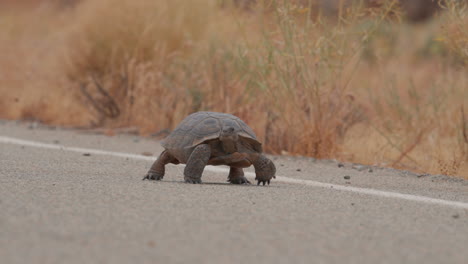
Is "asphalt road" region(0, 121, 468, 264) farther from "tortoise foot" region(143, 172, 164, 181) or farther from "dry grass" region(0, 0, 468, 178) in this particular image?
"dry grass" region(0, 0, 468, 178)

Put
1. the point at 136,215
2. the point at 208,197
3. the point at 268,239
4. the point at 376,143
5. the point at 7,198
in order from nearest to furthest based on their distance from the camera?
1. the point at 268,239
2. the point at 136,215
3. the point at 7,198
4. the point at 208,197
5. the point at 376,143

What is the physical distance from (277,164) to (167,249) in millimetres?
4725

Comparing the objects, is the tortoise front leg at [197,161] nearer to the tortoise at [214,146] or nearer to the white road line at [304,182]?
the tortoise at [214,146]

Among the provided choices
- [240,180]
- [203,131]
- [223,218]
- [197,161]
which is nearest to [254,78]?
[240,180]

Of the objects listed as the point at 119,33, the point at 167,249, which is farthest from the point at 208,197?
the point at 119,33

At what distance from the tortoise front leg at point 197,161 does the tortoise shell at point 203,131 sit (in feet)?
0.24

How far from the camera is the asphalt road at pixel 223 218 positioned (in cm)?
372

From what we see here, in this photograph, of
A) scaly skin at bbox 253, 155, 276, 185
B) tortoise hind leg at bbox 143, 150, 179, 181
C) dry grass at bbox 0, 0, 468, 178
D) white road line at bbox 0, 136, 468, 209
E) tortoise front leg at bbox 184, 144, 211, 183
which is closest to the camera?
white road line at bbox 0, 136, 468, 209

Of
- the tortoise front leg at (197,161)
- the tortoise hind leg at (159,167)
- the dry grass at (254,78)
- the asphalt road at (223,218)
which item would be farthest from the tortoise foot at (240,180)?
the dry grass at (254,78)

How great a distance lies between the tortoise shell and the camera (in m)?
6.25

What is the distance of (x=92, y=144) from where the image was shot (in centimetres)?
996

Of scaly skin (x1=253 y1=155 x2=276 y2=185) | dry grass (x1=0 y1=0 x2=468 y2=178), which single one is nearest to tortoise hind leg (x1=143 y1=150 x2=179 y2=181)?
scaly skin (x1=253 y1=155 x2=276 y2=185)

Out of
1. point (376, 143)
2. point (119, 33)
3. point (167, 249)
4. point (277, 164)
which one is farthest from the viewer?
point (119, 33)

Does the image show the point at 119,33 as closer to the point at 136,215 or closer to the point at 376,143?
the point at 376,143
